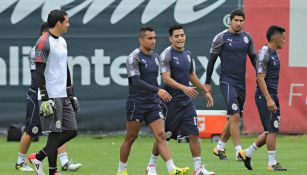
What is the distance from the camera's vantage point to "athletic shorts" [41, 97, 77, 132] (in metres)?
11.9

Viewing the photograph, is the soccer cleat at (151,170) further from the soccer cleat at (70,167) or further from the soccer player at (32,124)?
the soccer player at (32,124)

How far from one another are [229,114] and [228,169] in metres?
1.59

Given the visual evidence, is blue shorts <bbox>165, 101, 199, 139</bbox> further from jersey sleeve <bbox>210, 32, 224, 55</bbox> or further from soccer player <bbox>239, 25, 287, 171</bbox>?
jersey sleeve <bbox>210, 32, 224, 55</bbox>

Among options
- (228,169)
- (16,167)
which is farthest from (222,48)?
(16,167)

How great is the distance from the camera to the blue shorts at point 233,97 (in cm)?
1516

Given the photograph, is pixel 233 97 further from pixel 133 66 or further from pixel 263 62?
pixel 133 66

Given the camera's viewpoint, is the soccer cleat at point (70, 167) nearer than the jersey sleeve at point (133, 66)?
No

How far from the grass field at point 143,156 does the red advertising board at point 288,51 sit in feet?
2.02

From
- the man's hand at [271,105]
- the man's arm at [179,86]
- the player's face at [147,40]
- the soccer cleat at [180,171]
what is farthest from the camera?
the man's hand at [271,105]

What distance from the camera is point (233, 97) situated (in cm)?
1518

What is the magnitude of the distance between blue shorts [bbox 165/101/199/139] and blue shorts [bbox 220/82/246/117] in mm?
2200

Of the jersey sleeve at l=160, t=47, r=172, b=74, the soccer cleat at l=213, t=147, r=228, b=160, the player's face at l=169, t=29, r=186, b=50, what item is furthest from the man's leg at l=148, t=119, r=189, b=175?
the soccer cleat at l=213, t=147, r=228, b=160

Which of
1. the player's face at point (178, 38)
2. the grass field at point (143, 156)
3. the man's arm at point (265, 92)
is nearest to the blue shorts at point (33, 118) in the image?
the grass field at point (143, 156)

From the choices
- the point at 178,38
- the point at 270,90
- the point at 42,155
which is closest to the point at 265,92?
the point at 270,90
